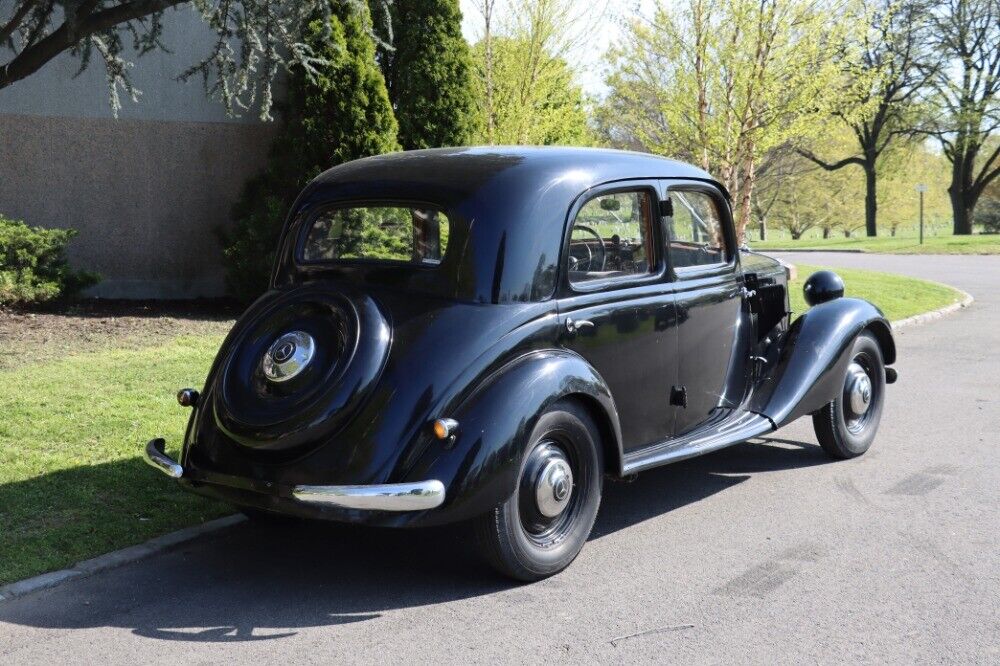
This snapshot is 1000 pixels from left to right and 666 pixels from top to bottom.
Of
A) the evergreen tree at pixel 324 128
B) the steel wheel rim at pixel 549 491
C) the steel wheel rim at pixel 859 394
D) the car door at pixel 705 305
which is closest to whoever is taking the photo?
the steel wheel rim at pixel 549 491

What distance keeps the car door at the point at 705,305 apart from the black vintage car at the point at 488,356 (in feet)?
0.05

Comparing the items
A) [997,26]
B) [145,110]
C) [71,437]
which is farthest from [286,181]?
[997,26]

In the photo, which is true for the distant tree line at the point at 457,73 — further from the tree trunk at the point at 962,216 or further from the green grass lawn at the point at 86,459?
the tree trunk at the point at 962,216

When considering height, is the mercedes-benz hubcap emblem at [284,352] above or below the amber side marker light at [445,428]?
above

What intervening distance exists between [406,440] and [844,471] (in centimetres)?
330

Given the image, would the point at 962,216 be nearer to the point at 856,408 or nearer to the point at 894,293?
the point at 894,293

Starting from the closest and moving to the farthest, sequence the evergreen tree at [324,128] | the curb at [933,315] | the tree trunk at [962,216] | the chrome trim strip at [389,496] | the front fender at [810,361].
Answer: the chrome trim strip at [389,496]
the front fender at [810,361]
the evergreen tree at [324,128]
the curb at [933,315]
the tree trunk at [962,216]

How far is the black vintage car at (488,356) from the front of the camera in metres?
4.17

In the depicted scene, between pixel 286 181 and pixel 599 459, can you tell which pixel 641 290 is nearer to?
pixel 599 459

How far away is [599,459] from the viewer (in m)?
4.78

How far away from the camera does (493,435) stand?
4.18 metres

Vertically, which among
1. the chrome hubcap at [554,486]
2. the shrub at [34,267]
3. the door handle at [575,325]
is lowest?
the chrome hubcap at [554,486]

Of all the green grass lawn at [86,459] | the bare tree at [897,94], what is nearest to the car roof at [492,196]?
the green grass lawn at [86,459]

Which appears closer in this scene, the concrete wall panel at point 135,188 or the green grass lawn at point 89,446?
the green grass lawn at point 89,446
